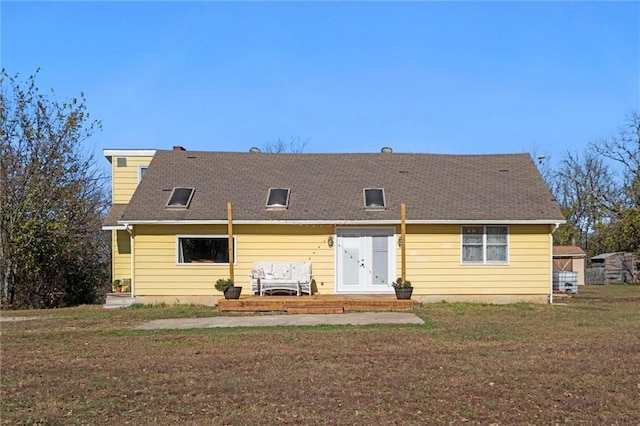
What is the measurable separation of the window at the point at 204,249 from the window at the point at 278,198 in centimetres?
154

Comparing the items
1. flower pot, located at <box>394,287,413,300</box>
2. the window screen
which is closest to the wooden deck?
flower pot, located at <box>394,287,413,300</box>

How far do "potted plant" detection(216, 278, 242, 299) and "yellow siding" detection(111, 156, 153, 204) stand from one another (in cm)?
612

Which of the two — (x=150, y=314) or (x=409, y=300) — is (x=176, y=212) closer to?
(x=150, y=314)

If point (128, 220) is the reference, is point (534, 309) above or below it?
below

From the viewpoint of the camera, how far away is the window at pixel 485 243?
666 inches

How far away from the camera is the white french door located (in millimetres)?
17062

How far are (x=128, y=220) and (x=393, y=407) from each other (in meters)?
11.9

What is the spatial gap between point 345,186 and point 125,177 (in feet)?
23.7

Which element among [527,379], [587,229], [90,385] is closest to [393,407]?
[527,379]

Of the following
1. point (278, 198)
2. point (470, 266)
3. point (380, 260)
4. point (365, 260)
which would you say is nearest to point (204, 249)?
point (278, 198)

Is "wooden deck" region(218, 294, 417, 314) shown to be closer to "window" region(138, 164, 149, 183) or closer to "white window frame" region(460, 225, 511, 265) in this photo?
"white window frame" region(460, 225, 511, 265)

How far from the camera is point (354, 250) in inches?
674

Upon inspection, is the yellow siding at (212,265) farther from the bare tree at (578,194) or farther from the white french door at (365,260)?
the bare tree at (578,194)

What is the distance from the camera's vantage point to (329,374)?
7562mm
